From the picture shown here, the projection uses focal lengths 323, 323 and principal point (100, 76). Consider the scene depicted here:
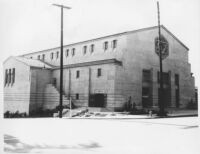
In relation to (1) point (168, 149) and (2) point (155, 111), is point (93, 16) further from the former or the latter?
(2) point (155, 111)

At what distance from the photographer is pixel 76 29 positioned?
12539 mm

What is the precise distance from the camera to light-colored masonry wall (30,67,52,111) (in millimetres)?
18134

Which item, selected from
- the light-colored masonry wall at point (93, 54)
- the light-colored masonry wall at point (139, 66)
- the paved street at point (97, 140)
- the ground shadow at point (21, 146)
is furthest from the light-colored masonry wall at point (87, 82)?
the ground shadow at point (21, 146)

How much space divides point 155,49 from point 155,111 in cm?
A: 342

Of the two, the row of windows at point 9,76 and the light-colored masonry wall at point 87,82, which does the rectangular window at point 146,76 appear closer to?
the light-colored masonry wall at point 87,82

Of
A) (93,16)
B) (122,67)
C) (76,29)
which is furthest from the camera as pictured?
(122,67)

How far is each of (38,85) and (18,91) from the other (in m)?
3.16

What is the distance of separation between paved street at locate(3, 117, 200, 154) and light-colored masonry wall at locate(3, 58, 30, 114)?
11.0 feet

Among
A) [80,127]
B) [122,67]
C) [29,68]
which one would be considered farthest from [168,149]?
[29,68]

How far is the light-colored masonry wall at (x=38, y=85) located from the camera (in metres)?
18.1

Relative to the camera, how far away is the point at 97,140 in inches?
393

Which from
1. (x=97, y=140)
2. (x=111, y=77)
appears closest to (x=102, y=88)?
(x=111, y=77)

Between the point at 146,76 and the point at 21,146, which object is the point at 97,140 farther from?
the point at 146,76

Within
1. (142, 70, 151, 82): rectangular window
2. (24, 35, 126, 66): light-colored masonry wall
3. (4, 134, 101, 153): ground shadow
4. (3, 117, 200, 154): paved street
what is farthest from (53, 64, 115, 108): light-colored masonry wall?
(4, 134, 101, 153): ground shadow
